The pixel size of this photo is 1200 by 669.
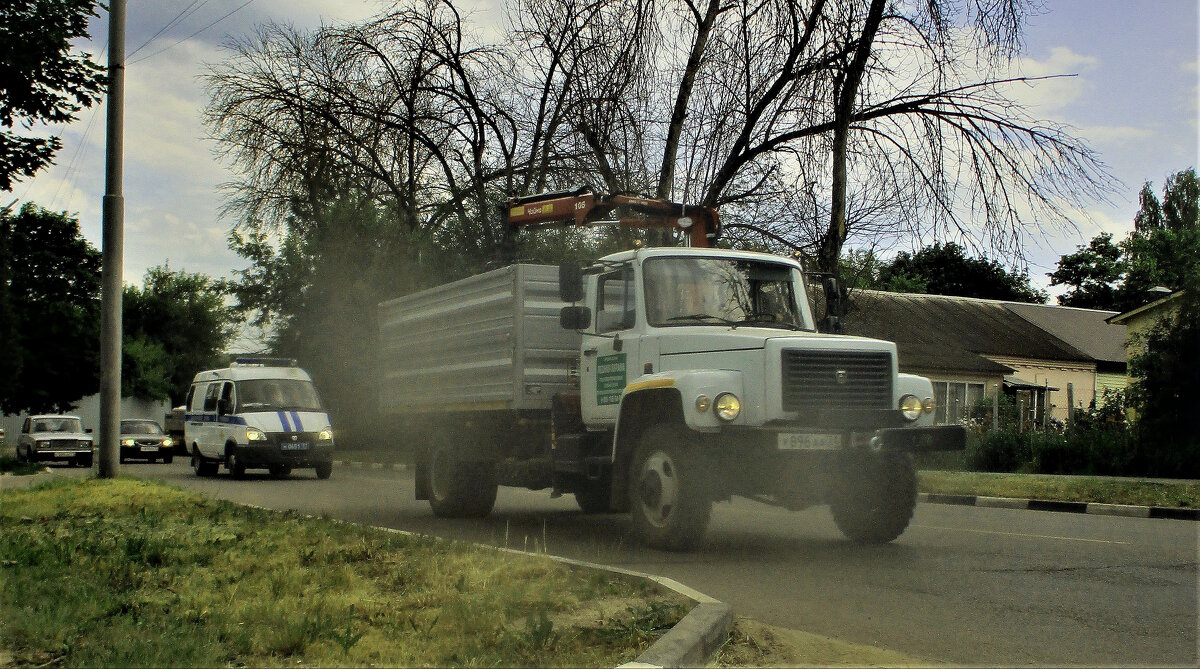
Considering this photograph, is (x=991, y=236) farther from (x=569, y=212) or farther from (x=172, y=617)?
(x=172, y=617)

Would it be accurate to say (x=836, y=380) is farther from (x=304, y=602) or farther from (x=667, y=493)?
(x=304, y=602)

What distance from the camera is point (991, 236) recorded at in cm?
1755

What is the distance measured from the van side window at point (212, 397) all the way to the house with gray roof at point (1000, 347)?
25.0 metres

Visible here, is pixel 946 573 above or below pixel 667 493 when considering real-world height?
below

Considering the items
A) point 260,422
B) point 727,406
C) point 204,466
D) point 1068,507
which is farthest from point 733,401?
point 204,466

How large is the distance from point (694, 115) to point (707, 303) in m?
9.92

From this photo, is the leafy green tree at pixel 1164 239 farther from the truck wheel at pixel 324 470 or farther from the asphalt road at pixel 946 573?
the asphalt road at pixel 946 573

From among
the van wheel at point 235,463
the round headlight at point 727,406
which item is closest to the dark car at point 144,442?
the van wheel at point 235,463

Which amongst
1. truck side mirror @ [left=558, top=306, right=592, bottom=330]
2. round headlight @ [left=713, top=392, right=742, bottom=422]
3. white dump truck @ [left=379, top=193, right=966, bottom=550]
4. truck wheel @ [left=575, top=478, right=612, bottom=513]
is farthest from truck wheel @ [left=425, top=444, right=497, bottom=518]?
round headlight @ [left=713, top=392, right=742, bottom=422]

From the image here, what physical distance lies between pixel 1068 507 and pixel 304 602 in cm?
1290

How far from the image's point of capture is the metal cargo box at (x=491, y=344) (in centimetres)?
1185

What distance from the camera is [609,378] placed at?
10953 mm

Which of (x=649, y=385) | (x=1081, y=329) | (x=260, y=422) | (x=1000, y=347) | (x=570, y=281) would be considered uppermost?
(x=1081, y=329)

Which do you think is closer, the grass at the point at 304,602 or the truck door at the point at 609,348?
the grass at the point at 304,602
